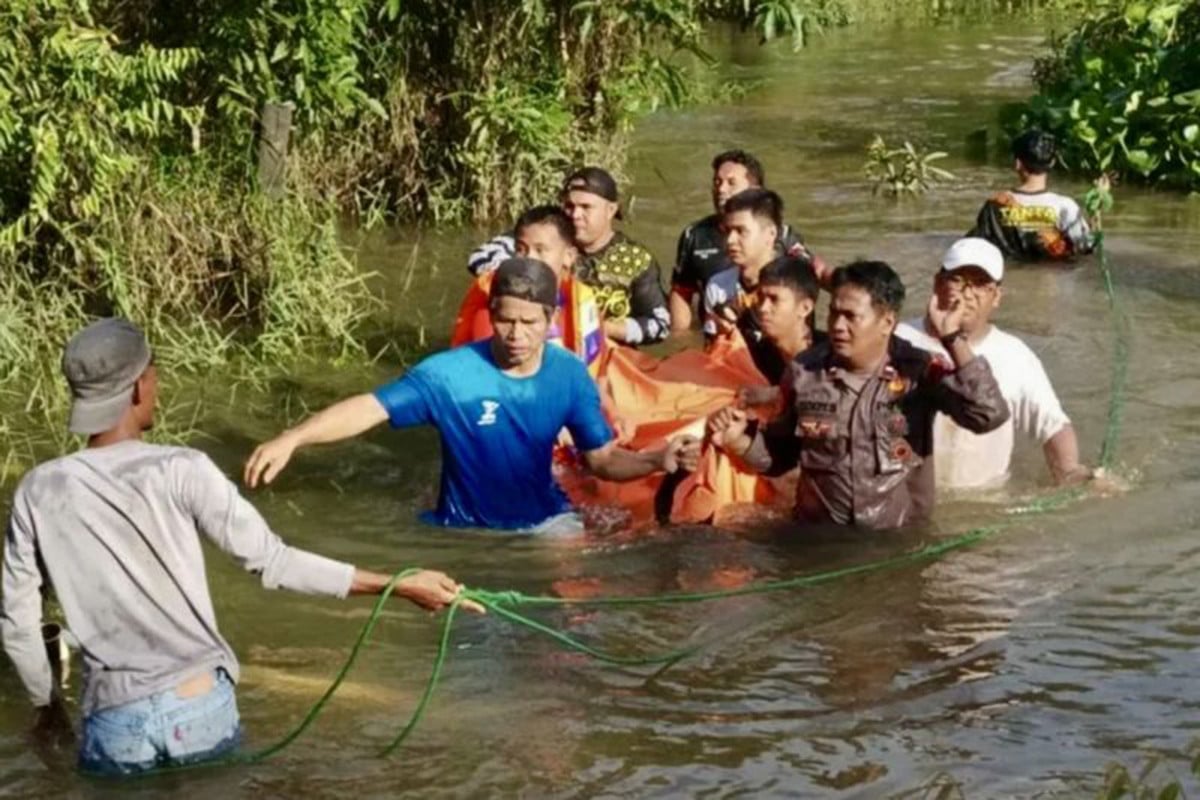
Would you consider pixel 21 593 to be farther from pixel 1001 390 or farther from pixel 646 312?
pixel 646 312

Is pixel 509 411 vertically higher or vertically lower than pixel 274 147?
lower

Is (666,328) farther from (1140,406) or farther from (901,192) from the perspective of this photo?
(901,192)

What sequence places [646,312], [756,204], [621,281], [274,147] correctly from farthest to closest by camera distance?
[274,147]
[646,312]
[621,281]
[756,204]

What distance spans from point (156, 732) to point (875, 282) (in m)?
3.42

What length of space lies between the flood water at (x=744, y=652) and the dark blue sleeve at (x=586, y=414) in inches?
23.9

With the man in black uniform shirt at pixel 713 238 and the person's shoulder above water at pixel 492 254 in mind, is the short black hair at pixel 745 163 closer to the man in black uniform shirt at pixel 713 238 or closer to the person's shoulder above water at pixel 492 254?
the man in black uniform shirt at pixel 713 238

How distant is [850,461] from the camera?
7.84 meters

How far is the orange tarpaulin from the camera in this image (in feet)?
27.8

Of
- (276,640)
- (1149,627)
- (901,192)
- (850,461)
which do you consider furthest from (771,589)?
(901,192)

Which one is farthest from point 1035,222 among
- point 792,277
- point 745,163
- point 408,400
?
point 408,400

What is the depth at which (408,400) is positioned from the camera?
7547 mm

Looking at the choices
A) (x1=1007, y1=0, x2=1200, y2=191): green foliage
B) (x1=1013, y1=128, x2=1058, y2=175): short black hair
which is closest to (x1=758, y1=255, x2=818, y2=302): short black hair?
(x1=1013, y1=128, x2=1058, y2=175): short black hair

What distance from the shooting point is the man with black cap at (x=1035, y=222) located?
13203mm

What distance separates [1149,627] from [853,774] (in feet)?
5.98
